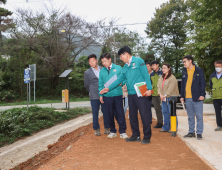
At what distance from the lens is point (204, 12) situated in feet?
48.6

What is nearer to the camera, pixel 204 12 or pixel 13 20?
pixel 204 12

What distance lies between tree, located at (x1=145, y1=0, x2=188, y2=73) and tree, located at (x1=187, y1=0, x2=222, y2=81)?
72.6 ft

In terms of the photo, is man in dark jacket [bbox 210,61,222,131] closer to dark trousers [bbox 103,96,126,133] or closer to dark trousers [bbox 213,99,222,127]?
dark trousers [bbox 213,99,222,127]

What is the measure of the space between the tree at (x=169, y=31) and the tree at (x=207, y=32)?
871 inches

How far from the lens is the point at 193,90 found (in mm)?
5348

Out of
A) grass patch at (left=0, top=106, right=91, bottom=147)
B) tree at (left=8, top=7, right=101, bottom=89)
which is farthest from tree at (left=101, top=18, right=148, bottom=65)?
grass patch at (left=0, top=106, right=91, bottom=147)

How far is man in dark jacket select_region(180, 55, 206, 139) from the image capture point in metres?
5.30

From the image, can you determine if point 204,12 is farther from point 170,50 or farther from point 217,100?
point 170,50

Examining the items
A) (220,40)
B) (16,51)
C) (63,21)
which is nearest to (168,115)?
(220,40)

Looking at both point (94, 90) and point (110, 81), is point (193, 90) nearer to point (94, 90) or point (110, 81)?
point (110, 81)

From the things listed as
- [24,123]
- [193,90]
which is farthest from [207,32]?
[24,123]

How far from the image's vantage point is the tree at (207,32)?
40.1 feet

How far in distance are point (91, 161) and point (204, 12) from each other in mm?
14489

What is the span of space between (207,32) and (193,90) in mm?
8298
